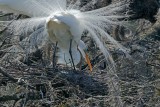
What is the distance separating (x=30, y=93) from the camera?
116 inches

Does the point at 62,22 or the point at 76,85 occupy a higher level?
the point at 62,22

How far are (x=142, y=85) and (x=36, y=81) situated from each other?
58cm

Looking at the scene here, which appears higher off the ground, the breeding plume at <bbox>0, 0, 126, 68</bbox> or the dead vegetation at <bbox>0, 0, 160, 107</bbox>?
the breeding plume at <bbox>0, 0, 126, 68</bbox>

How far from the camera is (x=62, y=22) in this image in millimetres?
3473

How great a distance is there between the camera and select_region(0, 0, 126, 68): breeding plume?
3475 millimetres

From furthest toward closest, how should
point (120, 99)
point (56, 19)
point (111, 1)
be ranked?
point (111, 1) → point (56, 19) → point (120, 99)

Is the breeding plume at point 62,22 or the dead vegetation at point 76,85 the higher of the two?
the breeding plume at point 62,22

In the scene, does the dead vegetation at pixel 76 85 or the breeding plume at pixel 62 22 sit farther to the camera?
the breeding plume at pixel 62 22

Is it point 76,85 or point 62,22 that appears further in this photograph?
point 62,22

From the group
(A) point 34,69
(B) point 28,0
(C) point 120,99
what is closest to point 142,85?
(C) point 120,99

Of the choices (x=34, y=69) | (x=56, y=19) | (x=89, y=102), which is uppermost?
(x=56, y=19)

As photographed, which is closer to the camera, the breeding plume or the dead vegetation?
the dead vegetation

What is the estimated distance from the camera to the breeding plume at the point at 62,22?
137 inches

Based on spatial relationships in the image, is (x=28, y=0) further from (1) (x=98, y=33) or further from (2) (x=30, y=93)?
(2) (x=30, y=93)
